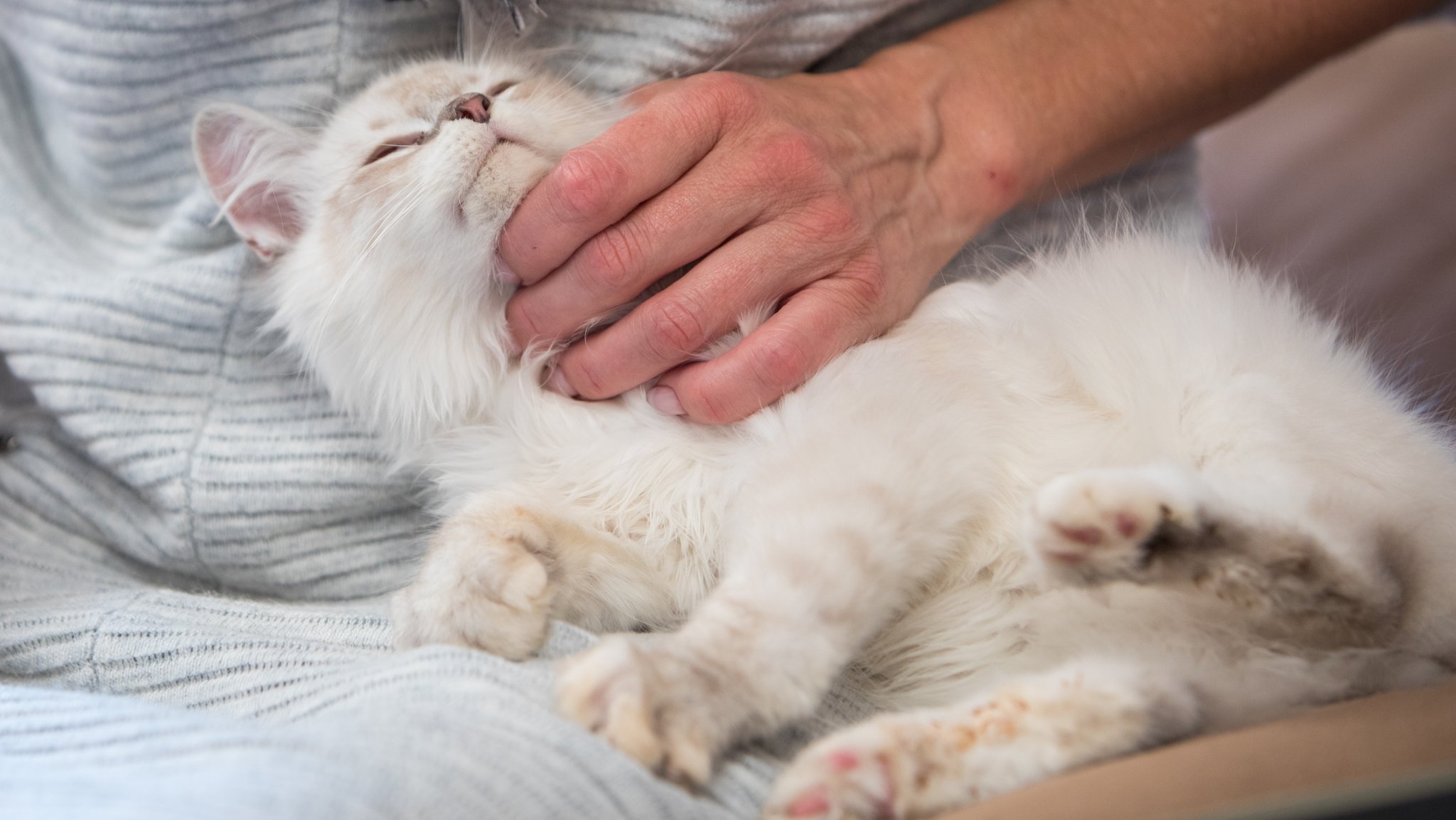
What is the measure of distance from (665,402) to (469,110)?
0.46m

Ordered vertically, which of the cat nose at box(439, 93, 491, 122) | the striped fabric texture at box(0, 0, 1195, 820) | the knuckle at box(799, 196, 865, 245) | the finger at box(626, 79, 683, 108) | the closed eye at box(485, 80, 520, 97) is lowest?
the striped fabric texture at box(0, 0, 1195, 820)

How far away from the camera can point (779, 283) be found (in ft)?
3.85

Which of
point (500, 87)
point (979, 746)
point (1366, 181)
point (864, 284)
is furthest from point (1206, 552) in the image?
point (1366, 181)

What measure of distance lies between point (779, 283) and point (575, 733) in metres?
0.61

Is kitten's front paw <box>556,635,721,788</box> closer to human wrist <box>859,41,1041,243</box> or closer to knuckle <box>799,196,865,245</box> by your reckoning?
knuckle <box>799,196,865,245</box>

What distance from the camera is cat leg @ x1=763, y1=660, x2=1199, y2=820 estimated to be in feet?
2.57

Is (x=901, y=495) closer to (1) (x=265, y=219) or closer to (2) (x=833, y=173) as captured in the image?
(2) (x=833, y=173)

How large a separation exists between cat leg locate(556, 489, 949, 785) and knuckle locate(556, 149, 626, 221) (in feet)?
1.38

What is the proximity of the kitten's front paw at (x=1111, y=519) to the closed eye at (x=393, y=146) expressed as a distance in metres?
0.94

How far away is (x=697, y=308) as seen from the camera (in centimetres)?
113

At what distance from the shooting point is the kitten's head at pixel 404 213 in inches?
45.6

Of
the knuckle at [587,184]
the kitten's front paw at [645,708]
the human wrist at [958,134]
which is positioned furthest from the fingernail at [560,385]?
the human wrist at [958,134]

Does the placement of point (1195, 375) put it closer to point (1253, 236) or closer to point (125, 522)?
point (1253, 236)

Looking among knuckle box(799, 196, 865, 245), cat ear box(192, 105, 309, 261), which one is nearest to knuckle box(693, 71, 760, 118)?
knuckle box(799, 196, 865, 245)
